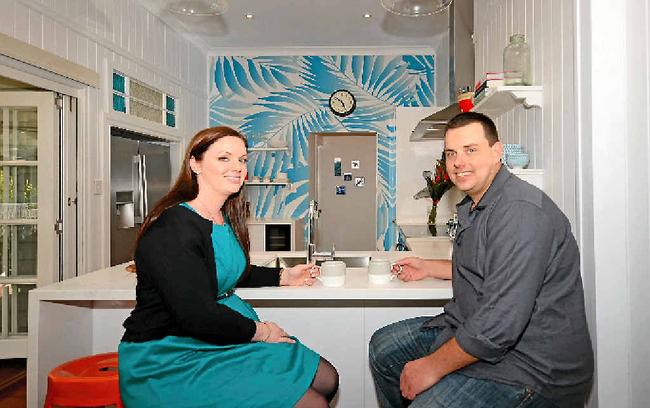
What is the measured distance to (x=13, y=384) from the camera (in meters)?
3.30

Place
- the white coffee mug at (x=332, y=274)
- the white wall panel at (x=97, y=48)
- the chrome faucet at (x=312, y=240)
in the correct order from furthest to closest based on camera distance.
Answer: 1. the white wall panel at (x=97, y=48)
2. the chrome faucet at (x=312, y=240)
3. the white coffee mug at (x=332, y=274)

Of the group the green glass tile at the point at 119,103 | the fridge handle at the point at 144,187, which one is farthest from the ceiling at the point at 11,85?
the fridge handle at the point at 144,187

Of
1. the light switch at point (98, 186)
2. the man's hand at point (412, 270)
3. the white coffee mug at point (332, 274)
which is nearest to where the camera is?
the white coffee mug at point (332, 274)

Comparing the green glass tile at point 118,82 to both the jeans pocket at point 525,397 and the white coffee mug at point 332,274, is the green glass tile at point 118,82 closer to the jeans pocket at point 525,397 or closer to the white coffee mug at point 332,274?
the white coffee mug at point 332,274

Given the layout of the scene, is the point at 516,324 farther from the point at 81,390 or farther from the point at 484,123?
the point at 81,390

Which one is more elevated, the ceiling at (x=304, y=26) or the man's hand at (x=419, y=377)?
the ceiling at (x=304, y=26)

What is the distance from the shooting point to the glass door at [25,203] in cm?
372

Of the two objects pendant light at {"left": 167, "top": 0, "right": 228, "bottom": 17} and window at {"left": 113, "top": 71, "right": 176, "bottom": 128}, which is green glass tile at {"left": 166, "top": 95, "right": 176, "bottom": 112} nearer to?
window at {"left": 113, "top": 71, "right": 176, "bottom": 128}

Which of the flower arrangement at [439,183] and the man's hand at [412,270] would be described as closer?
the man's hand at [412,270]

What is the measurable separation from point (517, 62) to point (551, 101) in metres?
0.30

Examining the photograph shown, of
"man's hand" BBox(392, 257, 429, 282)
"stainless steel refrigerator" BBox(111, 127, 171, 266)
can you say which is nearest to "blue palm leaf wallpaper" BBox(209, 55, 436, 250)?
"stainless steel refrigerator" BBox(111, 127, 171, 266)

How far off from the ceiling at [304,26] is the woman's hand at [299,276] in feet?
12.2

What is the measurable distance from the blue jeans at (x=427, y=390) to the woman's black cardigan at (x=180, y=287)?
56cm

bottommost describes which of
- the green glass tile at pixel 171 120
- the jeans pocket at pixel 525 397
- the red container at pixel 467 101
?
the jeans pocket at pixel 525 397
